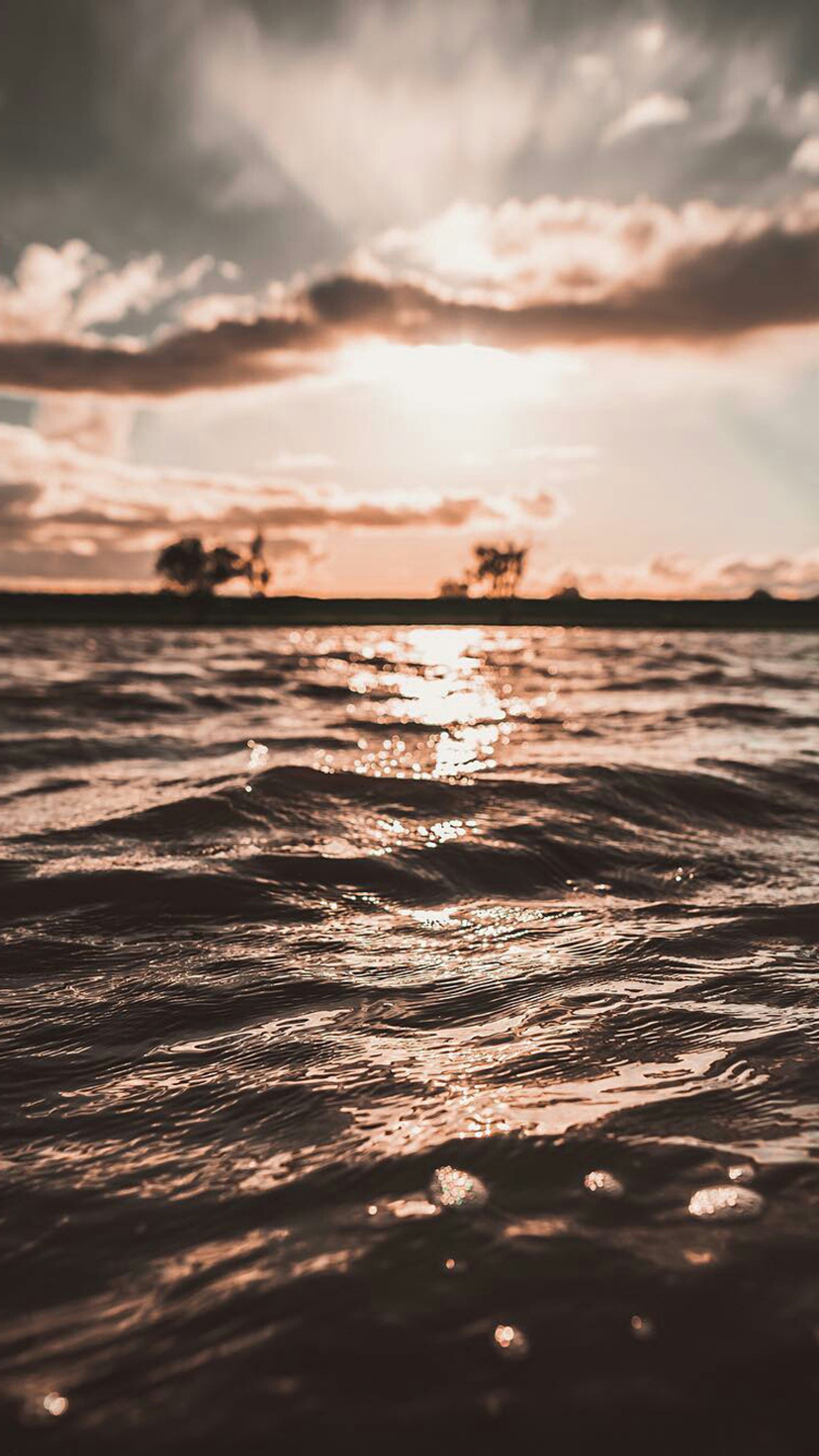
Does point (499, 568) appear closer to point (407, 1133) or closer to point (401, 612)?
point (401, 612)

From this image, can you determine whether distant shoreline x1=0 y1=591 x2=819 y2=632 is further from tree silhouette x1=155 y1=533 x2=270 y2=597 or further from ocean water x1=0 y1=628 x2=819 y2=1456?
ocean water x1=0 y1=628 x2=819 y2=1456

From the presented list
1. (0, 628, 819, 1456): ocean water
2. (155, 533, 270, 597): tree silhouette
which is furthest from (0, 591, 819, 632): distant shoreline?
A: (0, 628, 819, 1456): ocean water

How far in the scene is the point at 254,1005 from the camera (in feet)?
10.1

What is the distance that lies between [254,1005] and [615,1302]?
1697 millimetres

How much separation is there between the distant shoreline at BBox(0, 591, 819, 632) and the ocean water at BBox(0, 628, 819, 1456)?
257ft

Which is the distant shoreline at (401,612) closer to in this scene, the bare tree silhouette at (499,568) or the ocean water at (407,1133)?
the bare tree silhouette at (499,568)

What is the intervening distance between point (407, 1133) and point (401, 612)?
364ft

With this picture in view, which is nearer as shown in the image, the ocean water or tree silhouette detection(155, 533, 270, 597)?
the ocean water

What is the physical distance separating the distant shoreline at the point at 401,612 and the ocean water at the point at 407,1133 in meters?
78.3

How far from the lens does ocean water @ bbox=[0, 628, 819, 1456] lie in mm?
1474

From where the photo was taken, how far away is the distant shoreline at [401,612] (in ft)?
303

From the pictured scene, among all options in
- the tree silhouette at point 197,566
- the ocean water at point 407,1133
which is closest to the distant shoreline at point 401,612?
the tree silhouette at point 197,566

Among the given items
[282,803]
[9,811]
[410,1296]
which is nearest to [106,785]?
[9,811]

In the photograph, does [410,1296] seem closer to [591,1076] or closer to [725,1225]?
[725,1225]
